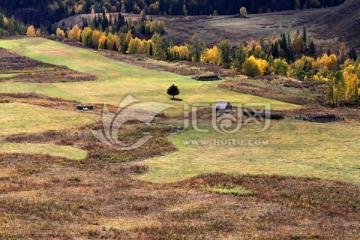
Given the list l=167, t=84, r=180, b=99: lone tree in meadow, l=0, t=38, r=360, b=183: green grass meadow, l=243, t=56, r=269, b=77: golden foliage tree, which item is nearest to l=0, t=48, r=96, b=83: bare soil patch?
l=0, t=38, r=360, b=183: green grass meadow

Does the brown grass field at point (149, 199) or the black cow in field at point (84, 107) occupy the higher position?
the brown grass field at point (149, 199)

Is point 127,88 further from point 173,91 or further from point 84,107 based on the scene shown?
point 84,107

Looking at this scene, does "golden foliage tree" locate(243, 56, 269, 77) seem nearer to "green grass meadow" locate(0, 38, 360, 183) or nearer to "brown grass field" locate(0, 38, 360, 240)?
"green grass meadow" locate(0, 38, 360, 183)

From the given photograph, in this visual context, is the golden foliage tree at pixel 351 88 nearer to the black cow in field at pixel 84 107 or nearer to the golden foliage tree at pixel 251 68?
the golden foliage tree at pixel 251 68

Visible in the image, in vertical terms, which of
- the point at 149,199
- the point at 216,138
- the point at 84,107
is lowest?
the point at 216,138

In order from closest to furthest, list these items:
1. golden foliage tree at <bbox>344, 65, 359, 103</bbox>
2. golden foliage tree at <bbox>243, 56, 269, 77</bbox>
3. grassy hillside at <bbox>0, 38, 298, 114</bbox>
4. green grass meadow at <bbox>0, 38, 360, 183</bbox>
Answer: green grass meadow at <bbox>0, 38, 360, 183</bbox>
grassy hillside at <bbox>0, 38, 298, 114</bbox>
golden foliage tree at <bbox>344, 65, 359, 103</bbox>
golden foliage tree at <bbox>243, 56, 269, 77</bbox>

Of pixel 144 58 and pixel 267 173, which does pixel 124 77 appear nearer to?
pixel 144 58

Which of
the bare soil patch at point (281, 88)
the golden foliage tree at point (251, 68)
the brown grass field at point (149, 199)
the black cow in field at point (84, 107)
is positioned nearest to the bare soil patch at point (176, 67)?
the golden foliage tree at point (251, 68)

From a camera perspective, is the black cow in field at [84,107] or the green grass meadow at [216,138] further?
the black cow in field at [84,107]

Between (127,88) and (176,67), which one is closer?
(127,88)

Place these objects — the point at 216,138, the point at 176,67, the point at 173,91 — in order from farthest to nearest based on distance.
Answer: the point at 176,67 < the point at 173,91 < the point at 216,138

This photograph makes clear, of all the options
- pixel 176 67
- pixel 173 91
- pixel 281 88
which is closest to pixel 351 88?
pixel 281 88

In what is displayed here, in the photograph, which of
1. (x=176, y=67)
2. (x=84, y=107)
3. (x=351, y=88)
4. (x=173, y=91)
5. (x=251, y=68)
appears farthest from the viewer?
(x=176, y=67)

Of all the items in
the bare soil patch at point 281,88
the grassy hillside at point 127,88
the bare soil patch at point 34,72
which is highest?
the bare soil patch at point 34,72
